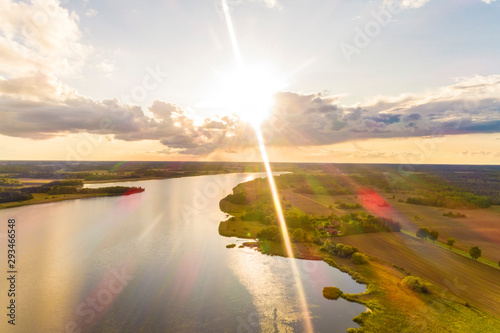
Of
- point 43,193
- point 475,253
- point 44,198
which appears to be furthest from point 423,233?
point 43,193

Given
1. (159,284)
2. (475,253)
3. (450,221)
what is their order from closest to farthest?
(159,284) → (475,253) → (450,221)

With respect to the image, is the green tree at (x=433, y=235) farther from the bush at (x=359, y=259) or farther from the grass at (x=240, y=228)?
the grass at (x=240, y=228)

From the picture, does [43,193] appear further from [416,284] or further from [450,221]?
[450,221]

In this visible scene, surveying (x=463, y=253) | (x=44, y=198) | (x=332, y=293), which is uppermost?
(x=44, y=198)

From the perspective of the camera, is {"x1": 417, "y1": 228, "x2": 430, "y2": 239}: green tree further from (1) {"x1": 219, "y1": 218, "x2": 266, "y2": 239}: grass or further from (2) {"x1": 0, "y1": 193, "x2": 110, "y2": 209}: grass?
(2) {"x1": 0, "y1": 193, "x2": 110, "y2": 209}: grass

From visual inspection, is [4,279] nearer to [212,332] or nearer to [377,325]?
[212,332]
